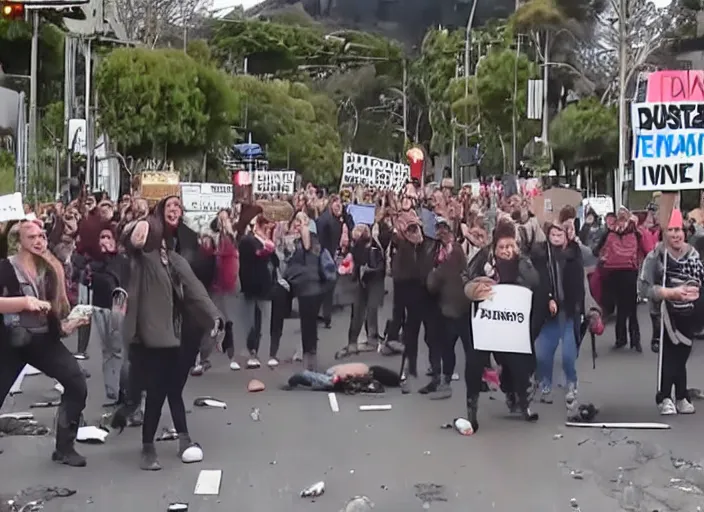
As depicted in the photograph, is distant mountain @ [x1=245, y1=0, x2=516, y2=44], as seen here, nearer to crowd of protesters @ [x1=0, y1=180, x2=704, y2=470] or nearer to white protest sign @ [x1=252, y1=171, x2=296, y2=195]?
white protest sign @ [x1=252, y1=171, x2=296, y2=195]

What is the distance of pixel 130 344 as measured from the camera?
894 cm

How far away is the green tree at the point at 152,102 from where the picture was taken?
148 feet

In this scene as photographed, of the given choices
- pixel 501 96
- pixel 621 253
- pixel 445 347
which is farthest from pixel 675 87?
pixel 501 96

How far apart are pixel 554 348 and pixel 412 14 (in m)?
64.5

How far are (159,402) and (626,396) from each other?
186 inches

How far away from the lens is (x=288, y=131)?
70812 millimetres

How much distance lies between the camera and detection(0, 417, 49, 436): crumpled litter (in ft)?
33.0

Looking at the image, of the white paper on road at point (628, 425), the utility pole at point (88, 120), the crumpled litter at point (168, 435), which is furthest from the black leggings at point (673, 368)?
the utility pole at point (88, 120)

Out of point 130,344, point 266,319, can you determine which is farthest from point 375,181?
point 130,344

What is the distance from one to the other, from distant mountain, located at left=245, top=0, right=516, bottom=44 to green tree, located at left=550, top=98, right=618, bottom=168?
21479 mm

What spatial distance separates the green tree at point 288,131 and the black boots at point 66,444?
58817 millimetres

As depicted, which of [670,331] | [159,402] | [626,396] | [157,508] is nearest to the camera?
[157,508]

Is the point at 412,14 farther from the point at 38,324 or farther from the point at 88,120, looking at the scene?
the point at 38,324

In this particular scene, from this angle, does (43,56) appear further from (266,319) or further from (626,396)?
(626,396)
